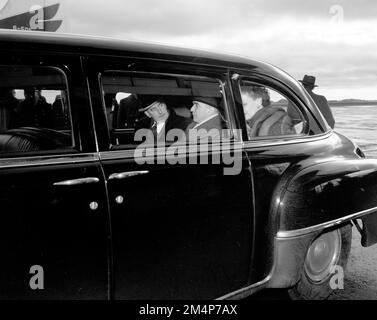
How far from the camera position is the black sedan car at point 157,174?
6.05ft

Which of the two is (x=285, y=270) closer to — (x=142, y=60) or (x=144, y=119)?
(x=144, y=119)

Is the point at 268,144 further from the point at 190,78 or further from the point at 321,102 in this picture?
the point at 321,102

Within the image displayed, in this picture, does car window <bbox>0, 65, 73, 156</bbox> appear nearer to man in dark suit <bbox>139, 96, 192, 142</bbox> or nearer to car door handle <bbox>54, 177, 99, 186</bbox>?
car door handle <bbox>54, 177, 99, 186</bbox>

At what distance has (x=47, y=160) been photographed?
190cm

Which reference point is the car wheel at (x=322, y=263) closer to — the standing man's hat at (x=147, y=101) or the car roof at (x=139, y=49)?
the car roof at (x=139, y=49)

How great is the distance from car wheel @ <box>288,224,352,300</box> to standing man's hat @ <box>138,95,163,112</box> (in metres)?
1.64

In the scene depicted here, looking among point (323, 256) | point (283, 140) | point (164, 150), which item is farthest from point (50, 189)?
point (323, 256)

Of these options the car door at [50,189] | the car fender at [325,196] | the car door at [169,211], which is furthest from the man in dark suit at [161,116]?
the car fender at [325,196]

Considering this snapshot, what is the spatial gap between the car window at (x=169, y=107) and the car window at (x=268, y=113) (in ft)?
0.73

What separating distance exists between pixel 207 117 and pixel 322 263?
1612mm

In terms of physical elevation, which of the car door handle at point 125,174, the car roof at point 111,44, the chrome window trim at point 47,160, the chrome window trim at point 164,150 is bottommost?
the car door handle at point 125,174

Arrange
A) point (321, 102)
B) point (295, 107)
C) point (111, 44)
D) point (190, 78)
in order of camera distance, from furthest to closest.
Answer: point (321, 102) → point (295, 107) → point (190, 78) → point (111, 44)

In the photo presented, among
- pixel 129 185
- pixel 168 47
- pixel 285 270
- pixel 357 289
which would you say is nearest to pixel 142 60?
pixel 168 47

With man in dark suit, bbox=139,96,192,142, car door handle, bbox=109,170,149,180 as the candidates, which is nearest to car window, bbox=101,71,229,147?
man in dark suit, bbox=139,96,192,142
